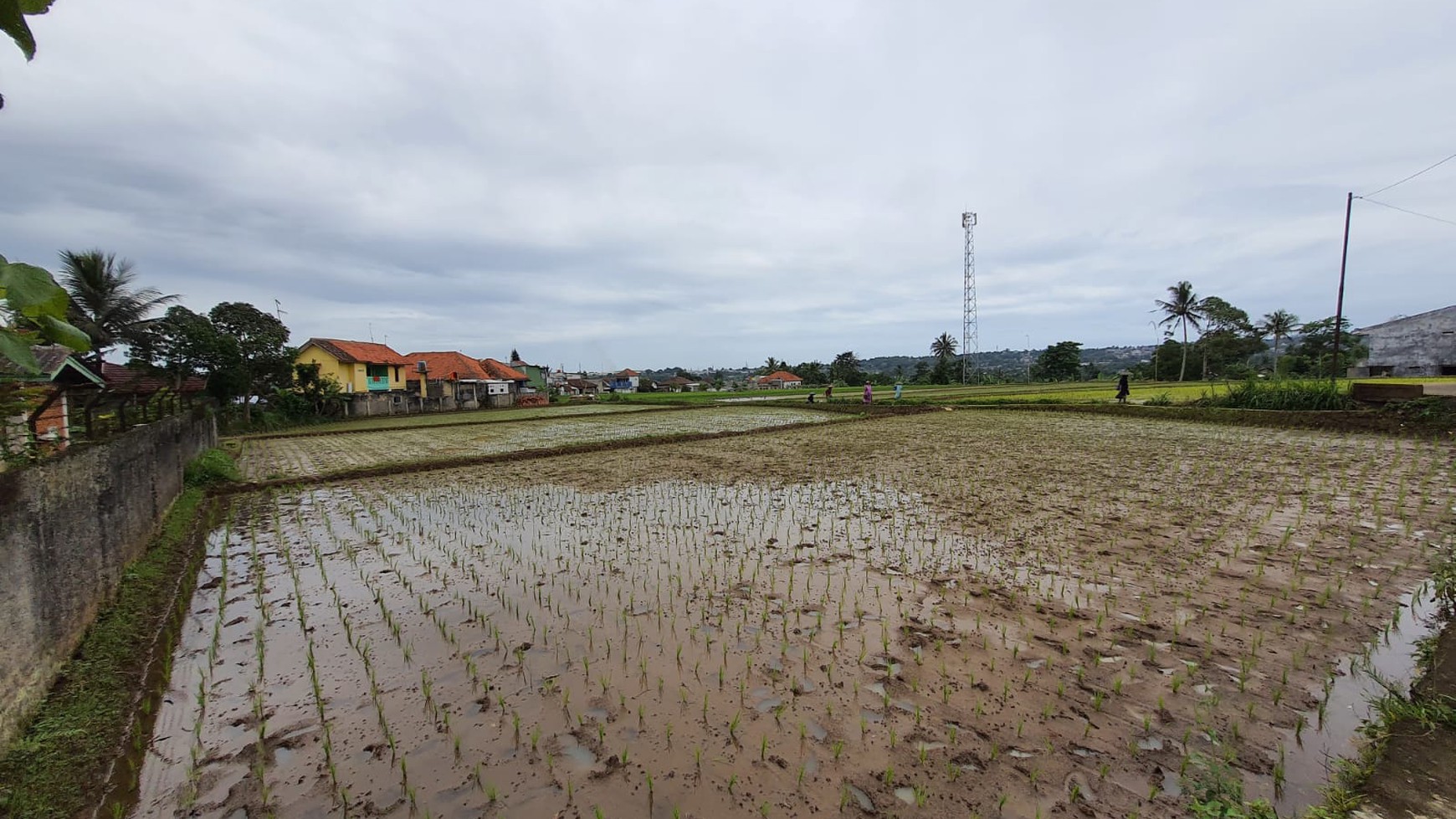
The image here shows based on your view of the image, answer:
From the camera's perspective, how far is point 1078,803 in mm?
2789

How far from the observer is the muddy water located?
2.85 m

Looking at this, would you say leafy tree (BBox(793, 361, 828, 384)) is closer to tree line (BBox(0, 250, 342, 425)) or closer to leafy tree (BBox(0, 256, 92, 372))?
tree line (BBox(0, 250, 342, 425))

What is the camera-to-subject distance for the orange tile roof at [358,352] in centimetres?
3494

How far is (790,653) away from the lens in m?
4.19

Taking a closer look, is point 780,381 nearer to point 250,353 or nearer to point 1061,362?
point 1061,362

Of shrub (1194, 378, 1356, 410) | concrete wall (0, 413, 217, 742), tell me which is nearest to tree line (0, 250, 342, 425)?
concrete wall (0, 413, 217, 742)

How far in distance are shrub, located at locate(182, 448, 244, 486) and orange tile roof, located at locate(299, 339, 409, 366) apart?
26.1 m

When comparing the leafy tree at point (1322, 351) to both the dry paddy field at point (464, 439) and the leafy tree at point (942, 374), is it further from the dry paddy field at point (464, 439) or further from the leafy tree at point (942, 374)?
the dry paddy field at point (464, 439)

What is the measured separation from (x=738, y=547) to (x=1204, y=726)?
13.7 ft

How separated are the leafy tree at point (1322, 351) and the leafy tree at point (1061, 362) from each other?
54.7 feet

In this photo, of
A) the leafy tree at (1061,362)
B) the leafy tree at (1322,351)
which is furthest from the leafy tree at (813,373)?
the leafy tree at (1322,351)

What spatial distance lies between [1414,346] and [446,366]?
60472mm

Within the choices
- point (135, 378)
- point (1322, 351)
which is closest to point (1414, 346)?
point (1322, 351)

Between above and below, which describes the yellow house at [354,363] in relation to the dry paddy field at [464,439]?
above
